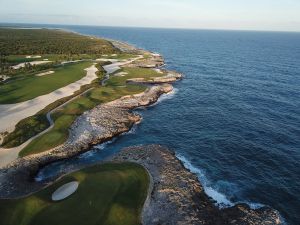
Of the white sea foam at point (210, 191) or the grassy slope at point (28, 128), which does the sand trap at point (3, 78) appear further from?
the white sea foam at point (210, 191)

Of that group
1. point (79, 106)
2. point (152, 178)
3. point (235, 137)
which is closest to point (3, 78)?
point (79, 106)

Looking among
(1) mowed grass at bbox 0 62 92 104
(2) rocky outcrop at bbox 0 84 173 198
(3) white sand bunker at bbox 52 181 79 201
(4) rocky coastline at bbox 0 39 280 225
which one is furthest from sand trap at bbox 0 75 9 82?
(3) white sand bunker at bbox 52 181 79 201

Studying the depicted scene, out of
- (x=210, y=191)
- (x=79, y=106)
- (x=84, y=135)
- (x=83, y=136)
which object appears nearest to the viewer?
(x=210, y=191)

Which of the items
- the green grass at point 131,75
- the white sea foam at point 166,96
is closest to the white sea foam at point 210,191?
the white sea foam at point 166,96

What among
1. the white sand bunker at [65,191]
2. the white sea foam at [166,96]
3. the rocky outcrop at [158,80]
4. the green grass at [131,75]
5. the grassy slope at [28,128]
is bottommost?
the white sea foam at [166,96]

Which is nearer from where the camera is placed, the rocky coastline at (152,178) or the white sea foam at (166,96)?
the rocky coastline at (152,178)

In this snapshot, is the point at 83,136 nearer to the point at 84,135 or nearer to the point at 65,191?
the point at 84,135

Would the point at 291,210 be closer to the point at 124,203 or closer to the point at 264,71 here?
the point at 124,203

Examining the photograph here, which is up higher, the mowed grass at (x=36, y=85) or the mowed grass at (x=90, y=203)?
the mowed grass at (x=90, y=203)
